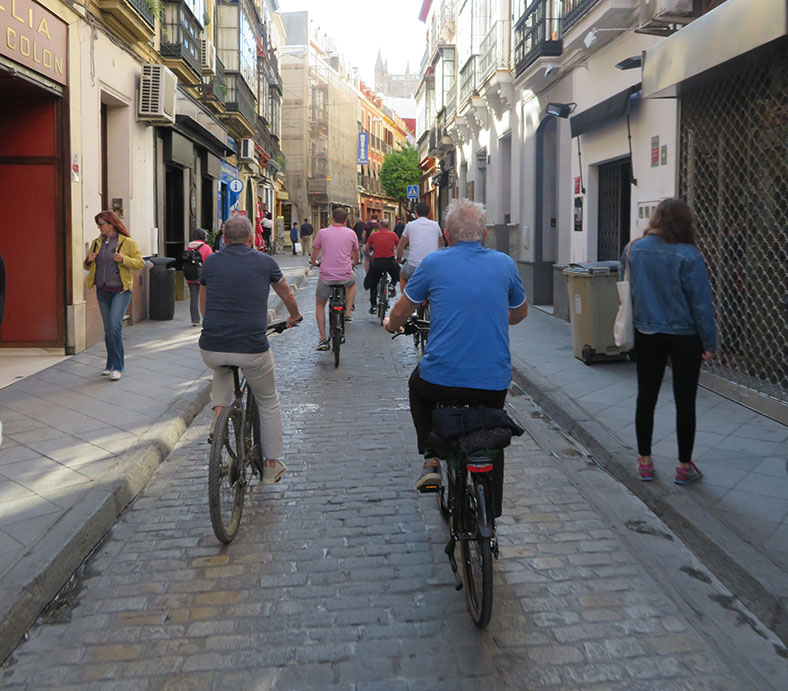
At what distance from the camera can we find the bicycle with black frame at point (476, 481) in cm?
352

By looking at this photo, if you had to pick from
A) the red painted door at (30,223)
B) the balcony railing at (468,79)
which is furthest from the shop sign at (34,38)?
the balcony railing at (468,79)

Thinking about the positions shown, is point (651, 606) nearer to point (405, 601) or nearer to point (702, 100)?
point (405, 601)

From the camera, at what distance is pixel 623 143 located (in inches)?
454

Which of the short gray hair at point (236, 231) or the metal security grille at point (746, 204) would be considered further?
the metal security grille at point (746, 204)

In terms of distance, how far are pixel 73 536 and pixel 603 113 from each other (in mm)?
9306

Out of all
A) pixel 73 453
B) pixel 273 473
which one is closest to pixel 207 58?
pixel 73 453

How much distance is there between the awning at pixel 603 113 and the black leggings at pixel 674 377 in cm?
611

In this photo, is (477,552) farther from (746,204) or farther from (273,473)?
(746,204)

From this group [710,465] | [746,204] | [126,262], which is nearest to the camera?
[710,465]

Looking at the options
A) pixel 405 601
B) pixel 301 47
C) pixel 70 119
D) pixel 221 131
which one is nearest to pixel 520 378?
pixel 405 601

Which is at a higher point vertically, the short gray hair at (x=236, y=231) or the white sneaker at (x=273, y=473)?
the short gray hair at (x=236, y=231)

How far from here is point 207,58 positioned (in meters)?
20.5

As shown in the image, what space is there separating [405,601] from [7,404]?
16.7 ft

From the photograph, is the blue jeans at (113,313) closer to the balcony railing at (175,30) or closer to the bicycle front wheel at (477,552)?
the bicycle front wheel at (477,552)
